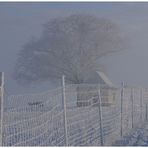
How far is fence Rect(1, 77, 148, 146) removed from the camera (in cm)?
657

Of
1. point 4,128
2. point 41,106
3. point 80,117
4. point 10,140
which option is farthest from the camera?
point 80,117

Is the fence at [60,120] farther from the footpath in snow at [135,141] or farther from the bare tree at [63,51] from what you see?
the bare tree at [63,51]

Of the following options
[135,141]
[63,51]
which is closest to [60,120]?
[135,141]

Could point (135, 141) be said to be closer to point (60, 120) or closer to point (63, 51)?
point (60, 120)

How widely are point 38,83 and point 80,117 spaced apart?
89.7 feet

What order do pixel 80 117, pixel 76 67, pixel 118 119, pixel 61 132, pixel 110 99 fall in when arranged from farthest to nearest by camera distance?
pixel 76 67
pixel 110 99
pixel 118 119
pixel 80 117
pixel 61 132

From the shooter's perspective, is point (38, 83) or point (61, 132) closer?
point (61, 132)

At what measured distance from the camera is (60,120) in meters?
7.93

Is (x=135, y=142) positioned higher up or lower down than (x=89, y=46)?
lower down

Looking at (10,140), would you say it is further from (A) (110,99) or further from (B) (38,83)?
(B) (38,83)

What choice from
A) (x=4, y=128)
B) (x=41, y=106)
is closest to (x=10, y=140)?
(x=4, y=128)

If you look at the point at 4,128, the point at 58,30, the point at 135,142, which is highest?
the point at 58,30

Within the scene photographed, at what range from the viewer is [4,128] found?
19.1ft

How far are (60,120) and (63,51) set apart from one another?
28.6 metres
